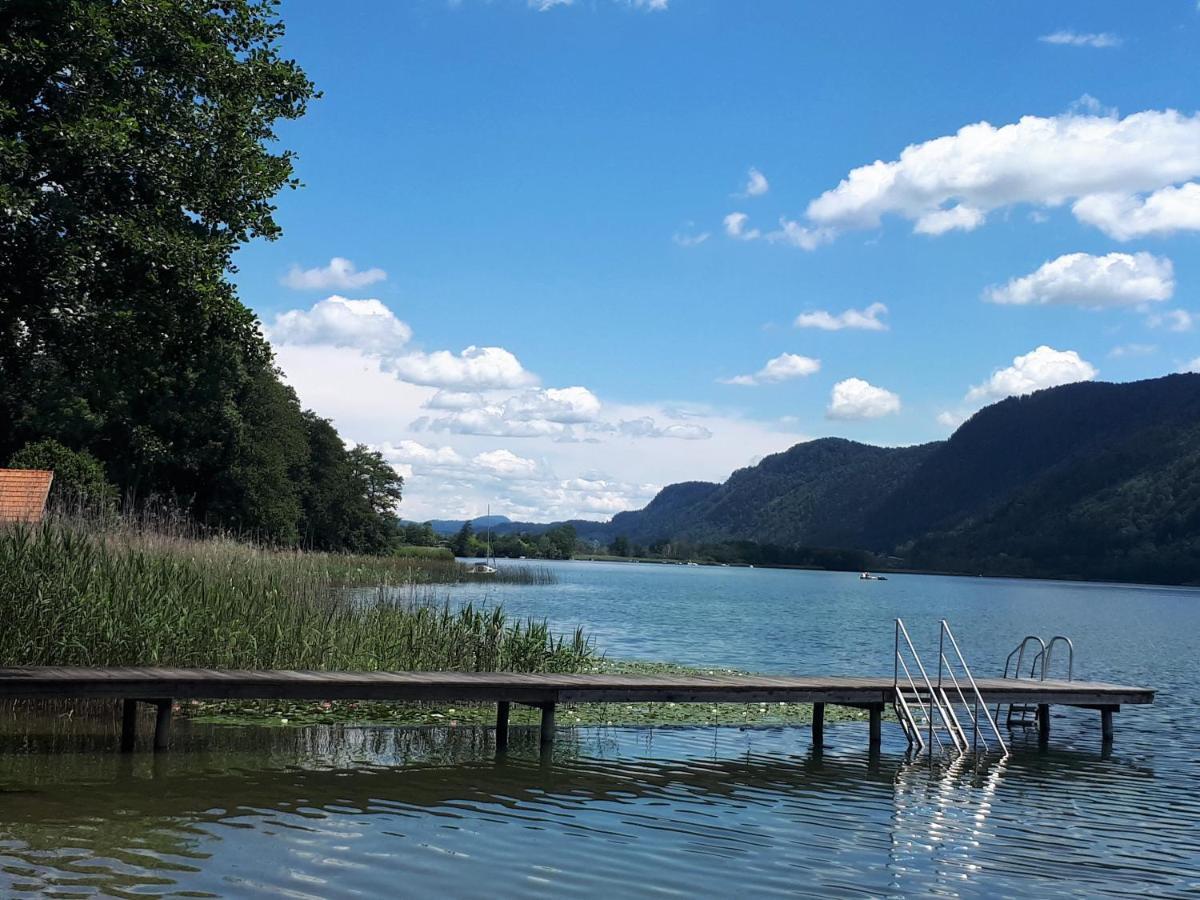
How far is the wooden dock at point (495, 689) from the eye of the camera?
10.1 meters

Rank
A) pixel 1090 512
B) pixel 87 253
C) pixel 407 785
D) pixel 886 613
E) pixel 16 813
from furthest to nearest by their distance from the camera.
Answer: pixel 1090 512 < pixel 886 613 < pixel 87 253 < pixel 407 785 < pixel 16 813

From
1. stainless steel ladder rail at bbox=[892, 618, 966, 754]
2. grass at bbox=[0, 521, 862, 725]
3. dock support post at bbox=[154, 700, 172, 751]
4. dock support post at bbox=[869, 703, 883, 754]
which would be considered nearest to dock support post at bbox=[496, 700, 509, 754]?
grass at bbox=[0, 521, 862, 725]

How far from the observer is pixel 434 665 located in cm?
1454

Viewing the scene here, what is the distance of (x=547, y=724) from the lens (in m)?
12.5

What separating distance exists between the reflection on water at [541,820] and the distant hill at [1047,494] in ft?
391

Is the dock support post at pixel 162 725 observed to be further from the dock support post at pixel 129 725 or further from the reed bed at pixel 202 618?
the reed bed at pixel 202 618

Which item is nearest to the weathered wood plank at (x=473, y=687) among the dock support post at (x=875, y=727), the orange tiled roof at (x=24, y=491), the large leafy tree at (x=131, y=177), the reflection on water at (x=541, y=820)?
the dock support post at (x=875, y=727)

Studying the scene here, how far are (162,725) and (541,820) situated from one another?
12.9 feet

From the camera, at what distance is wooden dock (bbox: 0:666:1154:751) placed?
398 inches

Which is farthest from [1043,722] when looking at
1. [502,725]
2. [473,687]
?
[473,687]

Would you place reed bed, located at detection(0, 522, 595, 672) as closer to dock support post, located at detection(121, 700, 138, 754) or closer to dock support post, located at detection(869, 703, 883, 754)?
dock support post, located at detection(121, 700, 138, 754)

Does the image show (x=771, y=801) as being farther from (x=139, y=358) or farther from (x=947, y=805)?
(x=139, y=358)

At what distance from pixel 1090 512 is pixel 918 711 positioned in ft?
409

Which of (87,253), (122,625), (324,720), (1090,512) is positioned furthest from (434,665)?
(1090,512)
